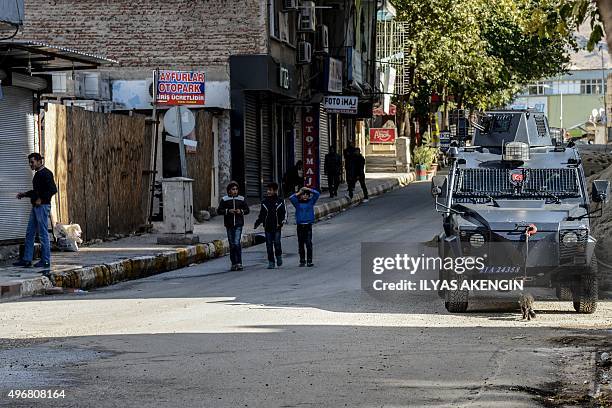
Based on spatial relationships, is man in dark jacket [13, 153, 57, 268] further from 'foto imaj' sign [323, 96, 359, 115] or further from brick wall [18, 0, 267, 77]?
'foto imaj' sign [323, 96, 359, 115]

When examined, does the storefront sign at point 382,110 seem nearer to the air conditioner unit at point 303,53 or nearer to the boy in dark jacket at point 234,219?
the air conditioner unit at point 303,53

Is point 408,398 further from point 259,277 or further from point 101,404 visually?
point 259,277

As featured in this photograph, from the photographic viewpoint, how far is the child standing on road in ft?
73.5

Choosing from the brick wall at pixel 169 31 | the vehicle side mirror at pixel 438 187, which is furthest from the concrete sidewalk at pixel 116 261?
the vehicle side mirror at pixel 438 187

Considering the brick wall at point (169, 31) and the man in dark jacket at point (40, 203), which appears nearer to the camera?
the man in dark jacket at point (40, 203)

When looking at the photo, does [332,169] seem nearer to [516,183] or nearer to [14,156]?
[14,156]

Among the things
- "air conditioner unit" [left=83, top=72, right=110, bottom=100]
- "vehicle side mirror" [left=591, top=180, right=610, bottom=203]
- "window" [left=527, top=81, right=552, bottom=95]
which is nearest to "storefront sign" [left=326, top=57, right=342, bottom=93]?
"air conditioner unit" [left=83, top=72, right=110, bottom=100]

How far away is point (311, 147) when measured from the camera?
47.1m

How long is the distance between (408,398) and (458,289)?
589cm

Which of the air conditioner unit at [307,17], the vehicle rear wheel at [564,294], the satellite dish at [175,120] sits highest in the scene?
the air conditioner unit at [307,17]

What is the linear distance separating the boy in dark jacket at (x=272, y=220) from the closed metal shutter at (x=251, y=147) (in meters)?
14.2

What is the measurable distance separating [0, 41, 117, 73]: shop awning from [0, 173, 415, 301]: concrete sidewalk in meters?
3.46

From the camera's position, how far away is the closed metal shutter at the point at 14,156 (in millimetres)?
22594

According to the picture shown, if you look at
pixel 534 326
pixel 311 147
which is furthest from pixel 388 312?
pixel 311 147
